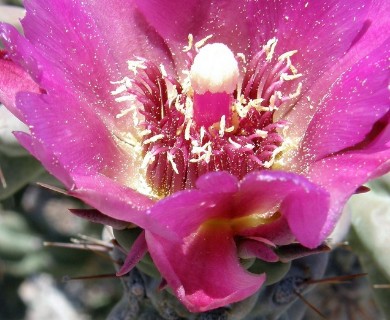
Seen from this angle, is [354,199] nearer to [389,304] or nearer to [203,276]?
[389,304]

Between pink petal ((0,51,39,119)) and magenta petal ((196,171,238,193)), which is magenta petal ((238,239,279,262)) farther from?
pink petal ((0,51,39,119))

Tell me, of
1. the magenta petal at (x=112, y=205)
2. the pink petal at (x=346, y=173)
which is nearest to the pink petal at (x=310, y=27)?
the pink petal at (x=346, y=173)

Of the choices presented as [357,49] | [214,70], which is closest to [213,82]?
[214,70]

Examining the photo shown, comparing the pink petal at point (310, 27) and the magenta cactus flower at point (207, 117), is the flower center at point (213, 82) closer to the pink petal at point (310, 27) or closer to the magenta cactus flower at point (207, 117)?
the magenta cactus flower at point (207, 117)

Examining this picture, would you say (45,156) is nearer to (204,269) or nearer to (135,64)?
(204,269)

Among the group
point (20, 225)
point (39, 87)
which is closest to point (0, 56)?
point (39, 87)

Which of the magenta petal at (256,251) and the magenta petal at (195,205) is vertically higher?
the magenta petal at (195,205)

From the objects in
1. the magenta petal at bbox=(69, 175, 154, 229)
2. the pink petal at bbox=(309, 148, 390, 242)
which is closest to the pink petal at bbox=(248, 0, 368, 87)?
the pink petal at bbox=(309, 148, 390, 242)
